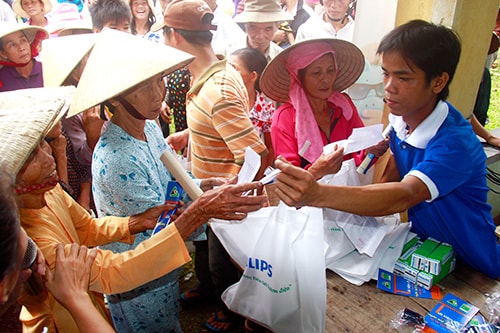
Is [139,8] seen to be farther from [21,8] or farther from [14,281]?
[14,281]

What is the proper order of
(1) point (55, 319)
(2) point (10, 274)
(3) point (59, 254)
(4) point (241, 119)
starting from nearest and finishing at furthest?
(2) point (10, 274) → (3) point (59, 254) → (1) point (55, 319) → (4) point (241, 119)

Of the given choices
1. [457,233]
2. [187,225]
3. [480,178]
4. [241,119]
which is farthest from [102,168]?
[480,178]

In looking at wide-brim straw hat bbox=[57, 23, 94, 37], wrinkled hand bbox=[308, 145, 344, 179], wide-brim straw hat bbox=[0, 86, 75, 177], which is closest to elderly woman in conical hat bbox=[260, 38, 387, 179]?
wrinkled hand bbox=[308, 145, 344, 179]

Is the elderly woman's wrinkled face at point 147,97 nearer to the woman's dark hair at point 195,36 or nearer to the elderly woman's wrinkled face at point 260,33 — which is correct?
the woman's dark hair at point 195,36

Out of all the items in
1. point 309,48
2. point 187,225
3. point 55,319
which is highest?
point 309,48

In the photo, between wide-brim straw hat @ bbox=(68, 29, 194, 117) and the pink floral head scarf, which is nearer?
wide-brim straw hat @ bbox=(68, 29, 194, 117)

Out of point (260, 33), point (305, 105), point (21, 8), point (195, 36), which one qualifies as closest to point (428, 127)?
point (305, 105)

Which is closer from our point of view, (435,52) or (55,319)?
(55,319)

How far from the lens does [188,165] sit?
2.61m

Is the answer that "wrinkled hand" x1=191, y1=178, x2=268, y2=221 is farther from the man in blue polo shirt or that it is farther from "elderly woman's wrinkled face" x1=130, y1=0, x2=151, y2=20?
"elderly woman's wrinkled face" x1=130, y1=0, x2=151, y2=20

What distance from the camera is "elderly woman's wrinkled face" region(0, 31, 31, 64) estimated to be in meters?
2.85

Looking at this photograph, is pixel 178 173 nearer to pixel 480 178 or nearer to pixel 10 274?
pixel 10 274

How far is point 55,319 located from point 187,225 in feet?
2.02

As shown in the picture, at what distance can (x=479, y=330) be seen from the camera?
113cm
